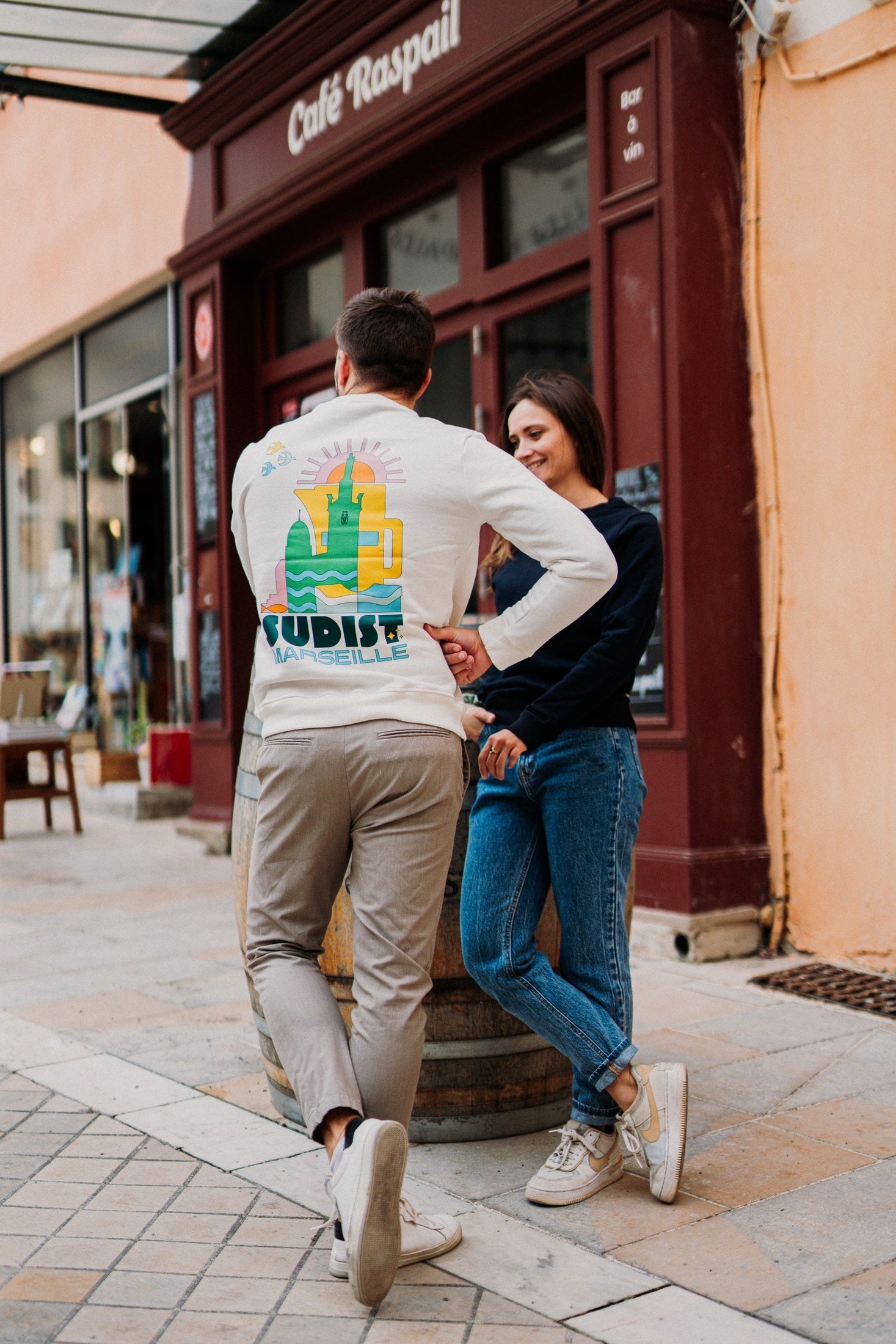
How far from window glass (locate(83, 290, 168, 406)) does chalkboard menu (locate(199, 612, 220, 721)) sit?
288 centimetres

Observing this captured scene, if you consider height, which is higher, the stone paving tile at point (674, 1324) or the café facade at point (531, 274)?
the café facade at point (531, 274)

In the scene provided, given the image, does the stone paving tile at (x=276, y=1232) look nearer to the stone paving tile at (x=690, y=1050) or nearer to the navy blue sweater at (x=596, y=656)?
the navy blue sweater at (x=596, y=656)

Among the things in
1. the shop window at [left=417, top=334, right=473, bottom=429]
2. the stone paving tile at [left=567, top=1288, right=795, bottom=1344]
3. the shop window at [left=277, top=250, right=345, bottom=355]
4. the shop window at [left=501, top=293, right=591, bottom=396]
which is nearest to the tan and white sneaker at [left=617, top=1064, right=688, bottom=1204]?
the stone paving tile at [left=567, top=1288, right=795, bottom=1344]

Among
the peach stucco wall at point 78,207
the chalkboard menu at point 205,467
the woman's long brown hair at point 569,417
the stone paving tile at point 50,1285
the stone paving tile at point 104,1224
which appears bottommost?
the stone paving tile at point 104,1224

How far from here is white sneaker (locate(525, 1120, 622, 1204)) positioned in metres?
2.97

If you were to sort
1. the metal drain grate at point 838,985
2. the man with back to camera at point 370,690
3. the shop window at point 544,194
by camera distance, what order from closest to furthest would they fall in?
1. the man with back to camera at point 370,690
2. the metal drain grate at point 838,985
3. the shop window at point 544,194

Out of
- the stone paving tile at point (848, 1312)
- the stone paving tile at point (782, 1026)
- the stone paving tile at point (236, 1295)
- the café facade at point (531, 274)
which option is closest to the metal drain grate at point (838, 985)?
the stone paving tile at point (782, 1026)

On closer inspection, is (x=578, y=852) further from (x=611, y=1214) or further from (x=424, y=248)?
(x=424, y=248)

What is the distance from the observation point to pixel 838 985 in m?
4.85

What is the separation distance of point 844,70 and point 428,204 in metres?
Result: 2.71

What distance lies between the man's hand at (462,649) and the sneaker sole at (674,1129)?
100 centimetres

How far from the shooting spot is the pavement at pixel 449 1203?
245 centimetres

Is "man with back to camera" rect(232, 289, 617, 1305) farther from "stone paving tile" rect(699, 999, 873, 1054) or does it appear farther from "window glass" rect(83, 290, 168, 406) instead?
"window glass" rect(83, 290, 168, 406)

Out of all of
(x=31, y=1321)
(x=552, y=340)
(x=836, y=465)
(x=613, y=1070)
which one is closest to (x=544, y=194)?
(x=552, y=340)
